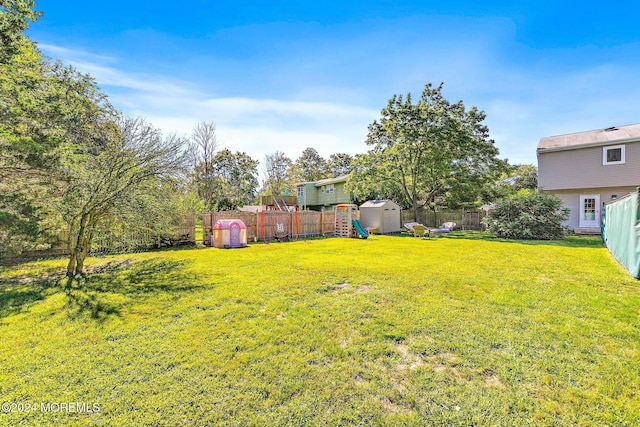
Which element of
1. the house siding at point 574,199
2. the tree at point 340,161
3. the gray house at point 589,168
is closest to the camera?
the gray house at point 589,168

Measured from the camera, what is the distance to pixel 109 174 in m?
6.34

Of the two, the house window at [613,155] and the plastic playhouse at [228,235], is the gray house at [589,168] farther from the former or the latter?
the plastic playhouse at [228,235]

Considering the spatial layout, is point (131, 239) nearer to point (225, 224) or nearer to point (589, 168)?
point (225, 224)

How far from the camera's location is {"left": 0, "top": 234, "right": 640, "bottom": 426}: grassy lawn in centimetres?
222

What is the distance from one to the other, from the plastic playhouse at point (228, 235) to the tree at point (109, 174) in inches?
196

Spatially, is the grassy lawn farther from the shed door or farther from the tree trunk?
the shed door

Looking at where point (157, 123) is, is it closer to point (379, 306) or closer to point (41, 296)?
point (41, 296)

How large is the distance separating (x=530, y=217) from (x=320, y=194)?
1870 cm

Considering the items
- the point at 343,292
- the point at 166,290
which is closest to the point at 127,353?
the point at 166,290

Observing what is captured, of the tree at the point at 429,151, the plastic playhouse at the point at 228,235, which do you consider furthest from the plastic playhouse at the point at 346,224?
the plastic playhouse at the point at 228,235

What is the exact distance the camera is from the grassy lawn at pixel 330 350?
2.22 meters

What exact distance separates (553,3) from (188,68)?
11.7 m

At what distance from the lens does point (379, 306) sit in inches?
172

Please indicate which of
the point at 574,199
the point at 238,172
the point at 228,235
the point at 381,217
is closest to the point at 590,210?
the point at 574,199
